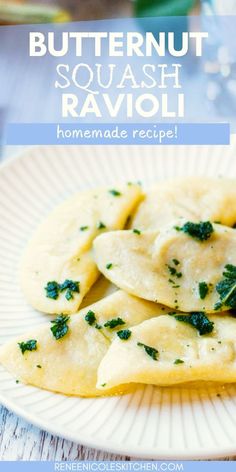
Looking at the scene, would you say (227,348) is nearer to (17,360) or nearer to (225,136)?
(17,360)

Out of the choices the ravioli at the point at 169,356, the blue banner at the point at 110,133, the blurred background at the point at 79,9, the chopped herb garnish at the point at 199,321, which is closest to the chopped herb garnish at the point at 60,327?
the ravioli at the point at 169,356

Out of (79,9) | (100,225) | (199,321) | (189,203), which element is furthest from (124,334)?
(79,9)

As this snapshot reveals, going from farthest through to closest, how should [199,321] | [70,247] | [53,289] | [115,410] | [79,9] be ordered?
Result: [79,9]
[70,247]
[53,289]
[199,321]
[115,410]

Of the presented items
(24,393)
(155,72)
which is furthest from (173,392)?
(155,72)

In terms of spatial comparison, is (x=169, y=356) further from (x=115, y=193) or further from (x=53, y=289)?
(x=115, y=193)

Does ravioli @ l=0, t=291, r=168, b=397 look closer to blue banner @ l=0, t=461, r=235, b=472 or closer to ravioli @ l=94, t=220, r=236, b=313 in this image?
ravioli @ l=94, t=220, r=236, b=313

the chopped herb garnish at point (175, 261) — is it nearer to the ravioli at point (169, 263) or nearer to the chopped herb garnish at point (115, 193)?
the ravioli at point (169, 263)
